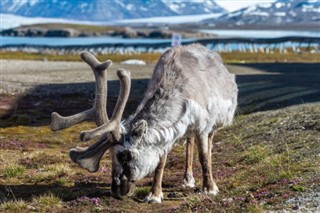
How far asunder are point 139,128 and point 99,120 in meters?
0.97

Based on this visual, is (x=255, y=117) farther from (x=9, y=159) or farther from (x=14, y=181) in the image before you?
(x=14, y=181)

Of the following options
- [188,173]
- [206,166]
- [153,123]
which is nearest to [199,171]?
[188,173]

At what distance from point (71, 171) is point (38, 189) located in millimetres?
1627

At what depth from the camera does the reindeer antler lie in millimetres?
10164

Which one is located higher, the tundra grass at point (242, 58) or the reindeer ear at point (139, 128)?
the reindeer ear at point (139, 128)

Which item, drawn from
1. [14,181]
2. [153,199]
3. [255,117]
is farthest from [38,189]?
[255,117]

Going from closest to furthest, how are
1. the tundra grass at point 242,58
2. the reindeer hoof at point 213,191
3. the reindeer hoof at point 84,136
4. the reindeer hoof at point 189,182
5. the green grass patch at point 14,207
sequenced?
the reindeer hoof at point 84,136 → the green grass patch at point 14,207 → the reindeer hoof at point 213,191 → the reindeer hoof at point 189,182 → the tundra grass at point 242,58

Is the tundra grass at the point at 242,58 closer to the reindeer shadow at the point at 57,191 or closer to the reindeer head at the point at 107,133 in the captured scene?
the reindeer shadow at the point at 57,191

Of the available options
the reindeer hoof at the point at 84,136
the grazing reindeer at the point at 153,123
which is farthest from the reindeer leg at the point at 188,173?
the reindeer hoof at the point at 84,136

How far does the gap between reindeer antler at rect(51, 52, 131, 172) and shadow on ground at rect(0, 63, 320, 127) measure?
44.8 ft

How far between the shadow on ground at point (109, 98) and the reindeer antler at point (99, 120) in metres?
13.7

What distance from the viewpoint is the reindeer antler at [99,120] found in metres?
10.2

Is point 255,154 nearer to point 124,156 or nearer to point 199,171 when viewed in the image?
point 199,171

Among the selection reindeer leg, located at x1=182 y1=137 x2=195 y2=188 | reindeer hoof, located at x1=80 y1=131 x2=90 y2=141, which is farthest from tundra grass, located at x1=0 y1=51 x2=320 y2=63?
reindeer hoof, located at x1=80 y1=131 x2=90 y2=141
